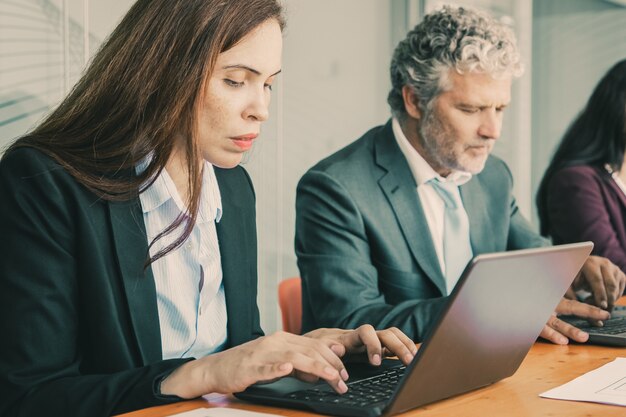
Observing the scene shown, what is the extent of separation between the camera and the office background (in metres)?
2.61

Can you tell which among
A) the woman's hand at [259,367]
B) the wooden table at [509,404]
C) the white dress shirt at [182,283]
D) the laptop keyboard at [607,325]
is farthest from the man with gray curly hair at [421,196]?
the woman's hand at [259,367]

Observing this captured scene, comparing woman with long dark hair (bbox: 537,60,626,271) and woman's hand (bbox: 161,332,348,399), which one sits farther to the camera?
woman with long dark hair (bbox: 537,60,626,271)

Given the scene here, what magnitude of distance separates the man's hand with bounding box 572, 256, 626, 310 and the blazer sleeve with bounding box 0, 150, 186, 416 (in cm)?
126

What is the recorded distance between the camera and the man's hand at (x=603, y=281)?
2.25 m

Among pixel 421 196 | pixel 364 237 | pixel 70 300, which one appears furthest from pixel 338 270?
pixel 70 300

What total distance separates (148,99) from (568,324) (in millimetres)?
1011

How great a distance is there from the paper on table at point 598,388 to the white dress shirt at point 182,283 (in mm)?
711

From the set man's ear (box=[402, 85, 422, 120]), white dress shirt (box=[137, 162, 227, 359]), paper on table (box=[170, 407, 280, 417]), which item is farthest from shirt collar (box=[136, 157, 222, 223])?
man's ear (box=[402, 85, 422, 120])

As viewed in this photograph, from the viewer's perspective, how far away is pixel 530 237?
2.77 meters

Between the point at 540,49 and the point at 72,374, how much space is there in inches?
191

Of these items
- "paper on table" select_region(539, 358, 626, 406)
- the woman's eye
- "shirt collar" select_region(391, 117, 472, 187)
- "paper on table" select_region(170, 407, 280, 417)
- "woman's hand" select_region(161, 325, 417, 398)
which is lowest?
"paper on table" select_region(539, 358, 626, 406)

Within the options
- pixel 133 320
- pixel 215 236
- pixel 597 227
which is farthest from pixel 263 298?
pixel 133 320

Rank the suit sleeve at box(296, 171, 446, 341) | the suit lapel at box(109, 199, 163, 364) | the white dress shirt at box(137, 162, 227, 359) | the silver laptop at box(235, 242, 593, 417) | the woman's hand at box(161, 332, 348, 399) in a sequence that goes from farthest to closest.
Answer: the suit sleeve at box(296, 171, 446, 341)
the white dress shirt at box(137, 162, 227, 359)
the suit lapel at box(109, 199, 163, 364)
the woman's hand at box(161, 332, 348, 399)
the silver laptop at box(235, 242, 593, 417)

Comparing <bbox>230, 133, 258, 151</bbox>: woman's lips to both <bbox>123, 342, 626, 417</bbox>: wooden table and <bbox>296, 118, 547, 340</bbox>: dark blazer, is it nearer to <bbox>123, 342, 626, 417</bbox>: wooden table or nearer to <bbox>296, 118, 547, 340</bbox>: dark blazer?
<bbox>123, 342, 626, 417</bbox>: wooden table
